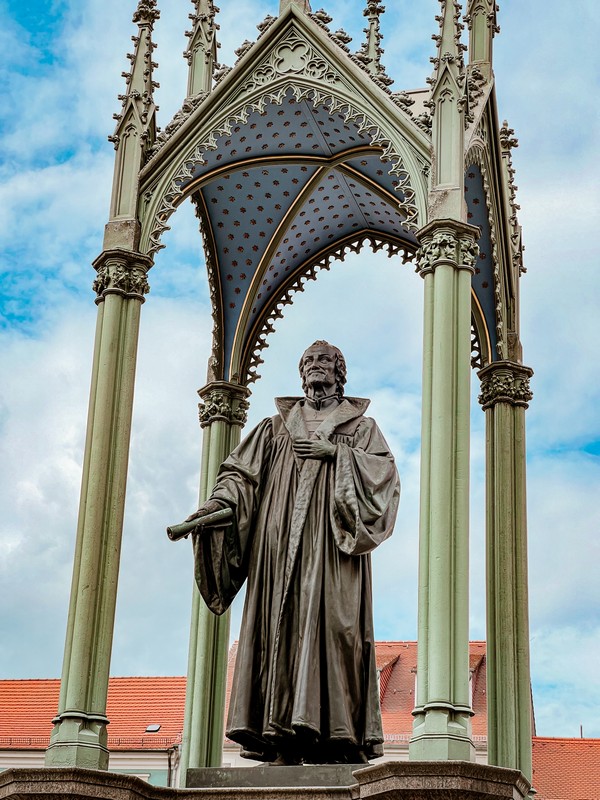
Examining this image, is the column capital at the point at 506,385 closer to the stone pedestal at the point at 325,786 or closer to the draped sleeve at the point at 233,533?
the draped sleeve at the point at 233,533

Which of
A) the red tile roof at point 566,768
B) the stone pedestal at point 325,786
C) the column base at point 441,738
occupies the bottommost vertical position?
the stone pedestal at point 325,786

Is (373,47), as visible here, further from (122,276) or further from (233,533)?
(233,533)

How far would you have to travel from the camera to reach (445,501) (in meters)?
14.6

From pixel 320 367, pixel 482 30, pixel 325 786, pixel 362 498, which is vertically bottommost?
pixel 325 786

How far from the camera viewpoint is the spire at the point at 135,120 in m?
16.6

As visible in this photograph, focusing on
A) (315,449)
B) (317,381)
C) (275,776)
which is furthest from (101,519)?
(275,776)

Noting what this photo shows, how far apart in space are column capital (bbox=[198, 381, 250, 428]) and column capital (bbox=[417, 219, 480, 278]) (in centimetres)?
388

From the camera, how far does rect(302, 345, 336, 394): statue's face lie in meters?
16.0

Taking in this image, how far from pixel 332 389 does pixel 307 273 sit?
3.66m

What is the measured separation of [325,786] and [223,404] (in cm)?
604

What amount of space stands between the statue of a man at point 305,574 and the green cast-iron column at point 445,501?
0.64 metres

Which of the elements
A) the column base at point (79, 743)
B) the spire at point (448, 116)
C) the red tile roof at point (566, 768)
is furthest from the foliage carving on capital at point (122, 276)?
the red tile roof at point (566, 768)

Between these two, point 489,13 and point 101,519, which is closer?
point 101,519

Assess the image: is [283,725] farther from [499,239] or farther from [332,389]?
[499,239]
